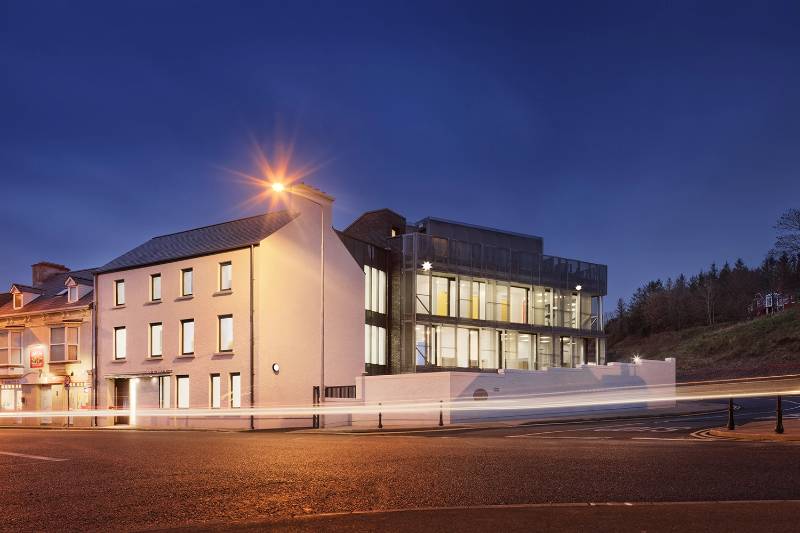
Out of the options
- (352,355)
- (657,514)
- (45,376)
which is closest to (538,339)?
(352,355)

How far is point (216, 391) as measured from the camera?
36188 millimetres

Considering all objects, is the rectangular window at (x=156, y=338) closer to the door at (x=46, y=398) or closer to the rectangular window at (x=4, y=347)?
the door at (x=46, y=398)

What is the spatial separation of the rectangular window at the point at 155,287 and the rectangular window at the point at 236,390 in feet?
23.2

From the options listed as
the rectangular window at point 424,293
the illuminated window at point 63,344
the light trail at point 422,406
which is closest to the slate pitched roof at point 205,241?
the illuminated window at point 63,344

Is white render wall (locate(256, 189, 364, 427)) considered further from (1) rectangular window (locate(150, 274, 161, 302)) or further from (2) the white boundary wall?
(1) rectangular window (locate(150, 274, 161, 302))

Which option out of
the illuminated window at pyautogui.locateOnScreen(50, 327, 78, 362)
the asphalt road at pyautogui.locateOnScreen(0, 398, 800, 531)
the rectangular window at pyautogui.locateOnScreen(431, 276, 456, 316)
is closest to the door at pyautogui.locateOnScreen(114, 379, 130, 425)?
the illuminated window at pyautogui.locateOnScreen(50, 327, 78, 362)

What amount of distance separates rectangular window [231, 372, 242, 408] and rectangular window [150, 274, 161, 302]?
7.08 meters

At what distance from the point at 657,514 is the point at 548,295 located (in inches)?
1652

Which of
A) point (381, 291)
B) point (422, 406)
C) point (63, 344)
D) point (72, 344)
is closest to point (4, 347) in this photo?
point (63, 344)

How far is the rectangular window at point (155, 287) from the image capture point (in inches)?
1555

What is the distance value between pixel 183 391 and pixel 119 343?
5.60 meters

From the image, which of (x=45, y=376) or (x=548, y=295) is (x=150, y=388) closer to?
(x=45, y=376)

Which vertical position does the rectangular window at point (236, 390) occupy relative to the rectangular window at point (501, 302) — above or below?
below

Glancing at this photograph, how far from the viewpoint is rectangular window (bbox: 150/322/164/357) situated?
38719 mm
